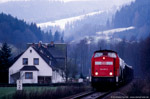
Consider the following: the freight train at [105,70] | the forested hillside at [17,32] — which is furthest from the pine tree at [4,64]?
the forested hillside at [17,32]

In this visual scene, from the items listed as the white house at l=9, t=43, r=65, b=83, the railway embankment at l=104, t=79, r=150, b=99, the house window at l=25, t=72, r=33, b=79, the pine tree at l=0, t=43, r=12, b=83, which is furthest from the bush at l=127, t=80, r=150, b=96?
the pine tree at l=0, t=43, r=12, b=83

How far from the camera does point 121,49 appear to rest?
9906cm

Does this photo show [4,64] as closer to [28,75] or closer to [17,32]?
[28,75]

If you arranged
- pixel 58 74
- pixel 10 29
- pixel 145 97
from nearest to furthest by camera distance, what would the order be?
1. pixel 145 97
2. pixel 58 74
3. pixel 10 29

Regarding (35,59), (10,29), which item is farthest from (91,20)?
(35,59)

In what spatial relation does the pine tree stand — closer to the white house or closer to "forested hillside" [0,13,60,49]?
the white house

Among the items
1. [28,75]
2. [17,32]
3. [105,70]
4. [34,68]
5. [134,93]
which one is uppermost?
[17,32]

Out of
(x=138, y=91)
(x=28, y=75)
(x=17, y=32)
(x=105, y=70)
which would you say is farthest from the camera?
(x=17, y=32)

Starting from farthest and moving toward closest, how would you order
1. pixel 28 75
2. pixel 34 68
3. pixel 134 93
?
pixel 34 68, pixel 28 75, pixel 134 93

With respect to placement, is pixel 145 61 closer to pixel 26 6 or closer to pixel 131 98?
pixel 131 98

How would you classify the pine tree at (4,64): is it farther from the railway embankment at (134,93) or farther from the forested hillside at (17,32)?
the forested hillside at (17,32)

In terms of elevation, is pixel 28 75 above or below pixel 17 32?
below

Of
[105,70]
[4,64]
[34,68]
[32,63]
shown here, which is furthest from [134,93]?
[4,64]

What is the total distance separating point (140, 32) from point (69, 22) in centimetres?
5331
